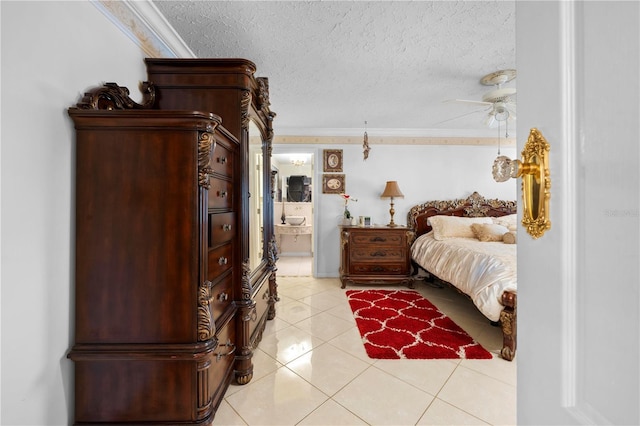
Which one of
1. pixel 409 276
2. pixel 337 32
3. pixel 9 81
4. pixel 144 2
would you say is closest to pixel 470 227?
pixel 409 276

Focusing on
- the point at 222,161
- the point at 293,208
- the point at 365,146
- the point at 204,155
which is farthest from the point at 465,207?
the point at 204,155

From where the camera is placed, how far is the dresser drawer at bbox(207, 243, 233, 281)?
135 cm

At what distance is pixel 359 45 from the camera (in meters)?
1.99

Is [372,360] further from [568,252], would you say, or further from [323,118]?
[323,118]

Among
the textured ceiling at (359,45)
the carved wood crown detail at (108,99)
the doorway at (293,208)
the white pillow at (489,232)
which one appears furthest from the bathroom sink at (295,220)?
the carved wood crown detail at (108,99)

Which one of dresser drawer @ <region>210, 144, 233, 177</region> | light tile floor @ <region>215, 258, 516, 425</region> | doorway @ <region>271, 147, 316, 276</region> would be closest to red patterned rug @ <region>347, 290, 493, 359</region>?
light tile floor @ <region>215, 258, 516, 425</region>

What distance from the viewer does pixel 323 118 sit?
3717mm

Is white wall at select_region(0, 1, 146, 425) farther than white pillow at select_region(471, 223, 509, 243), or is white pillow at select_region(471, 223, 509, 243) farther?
white pillow at select_region(471, 223, 509, 243)

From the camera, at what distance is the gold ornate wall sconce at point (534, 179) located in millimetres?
467

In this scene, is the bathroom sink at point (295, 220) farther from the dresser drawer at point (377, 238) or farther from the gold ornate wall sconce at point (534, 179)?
the gold ornate wall sconce at point (534, 179)

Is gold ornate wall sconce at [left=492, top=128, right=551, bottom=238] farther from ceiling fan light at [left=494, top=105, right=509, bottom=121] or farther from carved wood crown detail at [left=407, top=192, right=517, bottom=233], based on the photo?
carved wood crown detail at [left=407, top=192, right=517, bottom=233]

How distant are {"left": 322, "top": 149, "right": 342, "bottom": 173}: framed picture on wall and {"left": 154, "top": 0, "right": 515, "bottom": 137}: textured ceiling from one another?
1.07 metres

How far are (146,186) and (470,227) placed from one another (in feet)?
12.5

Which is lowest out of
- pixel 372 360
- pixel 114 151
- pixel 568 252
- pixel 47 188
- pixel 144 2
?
pixel 372 360
